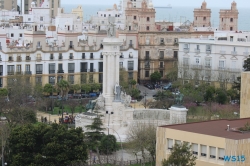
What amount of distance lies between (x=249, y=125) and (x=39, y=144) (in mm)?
9473

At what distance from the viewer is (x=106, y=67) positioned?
169 ft

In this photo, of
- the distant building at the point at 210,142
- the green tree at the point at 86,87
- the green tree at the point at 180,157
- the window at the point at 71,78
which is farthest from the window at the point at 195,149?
the window at the point at 71,78

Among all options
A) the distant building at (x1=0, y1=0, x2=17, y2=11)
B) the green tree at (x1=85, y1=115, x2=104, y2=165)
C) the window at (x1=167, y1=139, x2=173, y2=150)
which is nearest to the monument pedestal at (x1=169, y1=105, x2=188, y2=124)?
the green tree at (x1=85, y1=115, x2=104, y2=165)

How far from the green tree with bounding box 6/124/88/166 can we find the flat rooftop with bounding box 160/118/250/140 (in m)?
4.87

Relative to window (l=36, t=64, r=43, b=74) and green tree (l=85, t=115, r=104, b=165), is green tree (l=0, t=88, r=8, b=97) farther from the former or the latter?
green tree (l=85, t=115, r=104, b=165)

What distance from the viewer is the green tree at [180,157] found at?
114ft

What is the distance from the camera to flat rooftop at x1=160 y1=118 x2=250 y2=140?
3582cm

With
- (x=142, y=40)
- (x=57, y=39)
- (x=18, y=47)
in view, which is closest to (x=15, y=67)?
(x=18, y=47)

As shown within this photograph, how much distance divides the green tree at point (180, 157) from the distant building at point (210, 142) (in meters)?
0.73

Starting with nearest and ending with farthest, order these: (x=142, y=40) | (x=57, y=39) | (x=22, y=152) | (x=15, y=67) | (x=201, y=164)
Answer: (x=201, y=164) < (x=22, y=152) < (x=15, y=67) < (x=57, y=39) < (x=142, y=40)

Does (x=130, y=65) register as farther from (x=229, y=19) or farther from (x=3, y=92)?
(x=229, y=19)

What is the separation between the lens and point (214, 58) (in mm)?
71938

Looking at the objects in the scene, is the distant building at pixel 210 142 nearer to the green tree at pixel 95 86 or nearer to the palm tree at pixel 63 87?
the palm tree at pixel 63 87

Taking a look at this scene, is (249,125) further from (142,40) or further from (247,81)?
(142,40)
